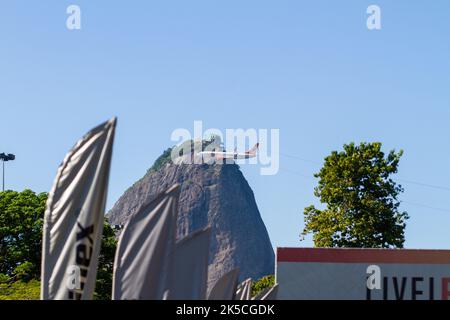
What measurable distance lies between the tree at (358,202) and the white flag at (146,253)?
44209 millimetres

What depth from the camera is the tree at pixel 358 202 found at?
204 ft

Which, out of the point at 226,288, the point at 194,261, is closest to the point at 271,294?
the point at 226,288

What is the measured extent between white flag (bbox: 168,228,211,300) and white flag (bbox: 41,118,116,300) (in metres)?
4.27

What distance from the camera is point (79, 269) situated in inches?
667

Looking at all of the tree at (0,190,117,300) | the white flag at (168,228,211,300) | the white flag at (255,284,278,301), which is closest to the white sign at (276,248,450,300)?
the white flag at (255,284,278,301)

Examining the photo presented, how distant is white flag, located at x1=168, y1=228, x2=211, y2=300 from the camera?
21375 mm

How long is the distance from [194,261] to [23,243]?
156 feet

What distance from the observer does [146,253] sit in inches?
719

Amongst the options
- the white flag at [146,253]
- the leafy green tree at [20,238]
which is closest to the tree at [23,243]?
the leafy green tree at [20,238]

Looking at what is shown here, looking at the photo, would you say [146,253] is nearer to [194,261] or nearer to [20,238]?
[194,261]

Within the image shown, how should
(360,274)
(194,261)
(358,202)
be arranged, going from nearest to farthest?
(194,261)
(360,274)
(358,202)

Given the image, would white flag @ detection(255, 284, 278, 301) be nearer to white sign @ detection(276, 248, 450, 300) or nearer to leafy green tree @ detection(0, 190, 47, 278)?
white sign @ detection(276, 248, 450, 300)
